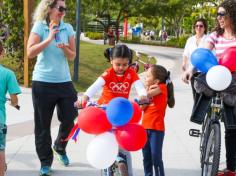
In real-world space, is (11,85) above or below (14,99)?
above

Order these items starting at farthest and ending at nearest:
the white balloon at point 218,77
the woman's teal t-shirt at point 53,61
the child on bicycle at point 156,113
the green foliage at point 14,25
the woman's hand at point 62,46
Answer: the green foliage at point 14,25 < the woman's teal t-shirt at point 53,61 < the woman's hand at point 62,46 < the child on bicycle at point 156,113 < the white balloon at point 218,77

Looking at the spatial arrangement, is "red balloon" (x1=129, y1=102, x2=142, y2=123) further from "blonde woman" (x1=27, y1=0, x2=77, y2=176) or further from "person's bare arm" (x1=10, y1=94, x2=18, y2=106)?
"blonde woman" (x1=27, y1=0, x2=77, y2=176)

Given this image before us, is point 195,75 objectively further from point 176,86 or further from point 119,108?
point 176,86

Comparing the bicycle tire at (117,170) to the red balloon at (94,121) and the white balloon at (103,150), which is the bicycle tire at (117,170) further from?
the red balloon at (94,121)

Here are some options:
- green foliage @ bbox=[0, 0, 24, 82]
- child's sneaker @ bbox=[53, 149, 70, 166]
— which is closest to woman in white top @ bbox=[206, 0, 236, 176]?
child's sneaker @ bbox=[53, 149, 70, 166]

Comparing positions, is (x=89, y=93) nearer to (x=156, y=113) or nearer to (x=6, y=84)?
(x=6, y=84)

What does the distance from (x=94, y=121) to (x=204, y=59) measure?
5.12 feet

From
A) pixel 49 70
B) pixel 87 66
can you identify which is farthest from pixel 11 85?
pixel 87 66

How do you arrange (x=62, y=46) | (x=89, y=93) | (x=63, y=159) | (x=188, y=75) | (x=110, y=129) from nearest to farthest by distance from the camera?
(x=110, y=129) → (x=89, y=93) → (x=62, y=46) → (x=188, y=75) → (x=63, y=159)

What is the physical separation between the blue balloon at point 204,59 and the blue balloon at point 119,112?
52.9 inches

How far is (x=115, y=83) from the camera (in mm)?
4168

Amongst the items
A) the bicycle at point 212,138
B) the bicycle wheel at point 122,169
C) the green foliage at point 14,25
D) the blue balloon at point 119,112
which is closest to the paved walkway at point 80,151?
the bicycle at point 212,138

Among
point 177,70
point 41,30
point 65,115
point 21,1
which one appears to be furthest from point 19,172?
point 177,70

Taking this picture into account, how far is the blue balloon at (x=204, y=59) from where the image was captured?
469cm
